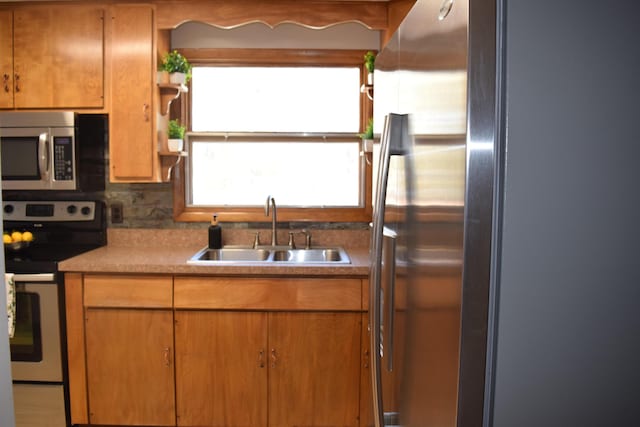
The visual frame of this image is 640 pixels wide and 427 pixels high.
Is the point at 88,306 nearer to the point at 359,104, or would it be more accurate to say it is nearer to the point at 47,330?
the point at 47,330

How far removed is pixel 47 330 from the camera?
222cm

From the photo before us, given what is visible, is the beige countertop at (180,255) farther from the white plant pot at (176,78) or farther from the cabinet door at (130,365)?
the white plant pot at (176,78)

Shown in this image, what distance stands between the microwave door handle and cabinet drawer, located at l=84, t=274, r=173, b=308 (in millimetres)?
674

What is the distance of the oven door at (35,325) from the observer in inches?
87.3

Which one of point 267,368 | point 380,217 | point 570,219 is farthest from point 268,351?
point 570,219

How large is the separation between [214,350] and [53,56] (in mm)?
1818

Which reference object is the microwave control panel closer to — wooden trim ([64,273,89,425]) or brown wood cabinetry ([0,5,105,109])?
brown wood cabinetry ([0,5,105,109])

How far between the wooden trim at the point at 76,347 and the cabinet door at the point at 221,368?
475 millimetres

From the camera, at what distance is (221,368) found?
2252 millimetres

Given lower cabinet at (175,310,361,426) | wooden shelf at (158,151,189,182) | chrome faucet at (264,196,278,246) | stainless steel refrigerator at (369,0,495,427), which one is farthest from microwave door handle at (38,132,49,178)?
stainless steel refrigerator at (369,0,495,427)

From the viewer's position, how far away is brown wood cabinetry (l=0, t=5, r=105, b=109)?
8.11ft

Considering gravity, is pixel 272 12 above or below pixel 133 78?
above

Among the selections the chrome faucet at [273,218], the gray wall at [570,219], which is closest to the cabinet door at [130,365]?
the chrome faucet at [273,218]

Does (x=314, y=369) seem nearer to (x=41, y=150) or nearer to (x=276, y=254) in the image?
(x=276, y=254)
